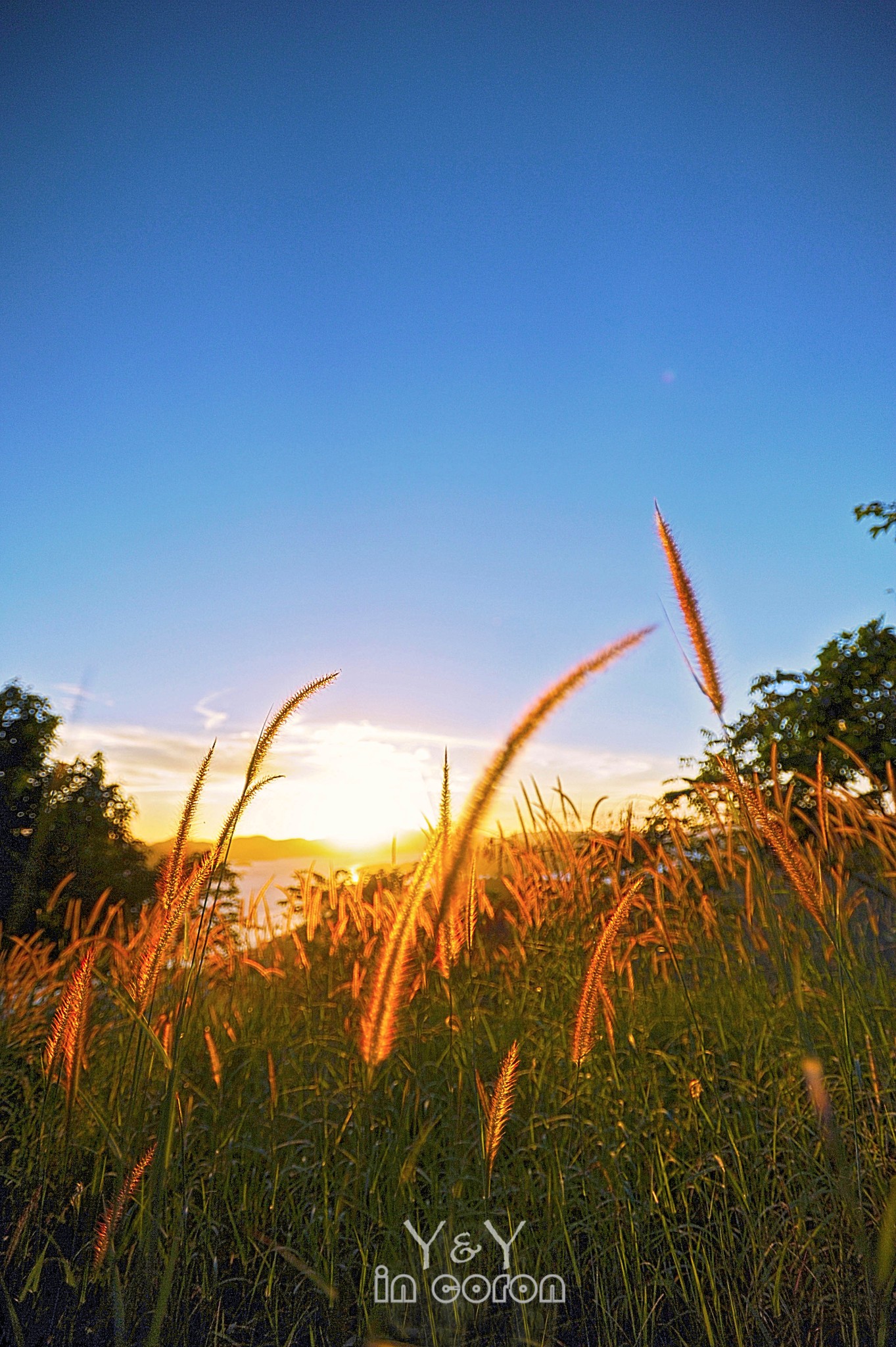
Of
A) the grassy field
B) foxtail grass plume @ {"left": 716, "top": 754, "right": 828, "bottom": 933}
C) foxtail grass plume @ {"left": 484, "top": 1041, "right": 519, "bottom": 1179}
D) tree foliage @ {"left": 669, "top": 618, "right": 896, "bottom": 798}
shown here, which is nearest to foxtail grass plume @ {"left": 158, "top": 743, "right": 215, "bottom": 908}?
the grassy field

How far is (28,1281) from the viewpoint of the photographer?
207cm

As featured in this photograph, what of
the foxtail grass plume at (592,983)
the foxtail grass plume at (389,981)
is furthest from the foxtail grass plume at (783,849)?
the foxtail grass plume at (389,981)

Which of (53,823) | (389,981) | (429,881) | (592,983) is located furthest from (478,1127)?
(53,823)

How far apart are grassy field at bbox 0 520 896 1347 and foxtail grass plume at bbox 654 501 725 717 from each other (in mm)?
11

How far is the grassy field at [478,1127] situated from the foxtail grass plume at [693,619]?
11 millimetres

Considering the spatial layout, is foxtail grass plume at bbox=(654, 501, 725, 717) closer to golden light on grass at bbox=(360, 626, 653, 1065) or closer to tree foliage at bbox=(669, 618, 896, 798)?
golden light on grass at bbox=(360, 626, 653, 1065)

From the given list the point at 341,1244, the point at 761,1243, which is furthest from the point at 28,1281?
the point at 761,1243

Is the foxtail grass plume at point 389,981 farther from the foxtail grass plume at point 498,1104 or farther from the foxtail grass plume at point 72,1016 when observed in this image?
the foxtail grass plume at point 72,1016

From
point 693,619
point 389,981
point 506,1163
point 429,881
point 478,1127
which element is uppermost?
point 693,619

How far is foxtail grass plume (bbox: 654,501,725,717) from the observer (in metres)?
1.83

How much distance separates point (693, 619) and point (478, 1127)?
1626 millimetres

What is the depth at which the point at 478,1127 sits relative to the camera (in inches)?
95.3

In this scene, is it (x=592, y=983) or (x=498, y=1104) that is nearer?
(x=498, y=1104)

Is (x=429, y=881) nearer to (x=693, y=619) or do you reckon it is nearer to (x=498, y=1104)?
(x=498, y=1104)
